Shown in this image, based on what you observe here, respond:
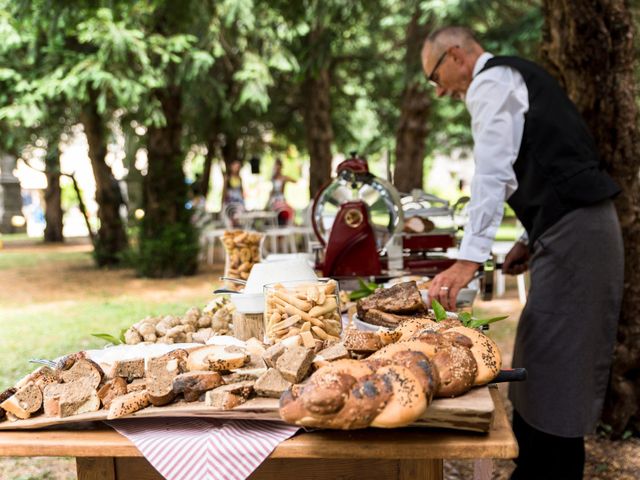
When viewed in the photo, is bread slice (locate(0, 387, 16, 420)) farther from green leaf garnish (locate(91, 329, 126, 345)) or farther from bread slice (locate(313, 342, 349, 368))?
bread slice (locate(313, 342, 349, 368))

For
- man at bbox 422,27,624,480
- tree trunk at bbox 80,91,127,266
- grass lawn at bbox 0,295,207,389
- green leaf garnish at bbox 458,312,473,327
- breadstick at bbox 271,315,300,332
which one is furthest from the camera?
Result: tree trunk at bbox 80,91,127,266

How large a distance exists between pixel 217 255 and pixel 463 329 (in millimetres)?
13777

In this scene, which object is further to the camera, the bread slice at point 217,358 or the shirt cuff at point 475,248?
the shirt cuff at point 475,248

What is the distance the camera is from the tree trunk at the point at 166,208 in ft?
36.4

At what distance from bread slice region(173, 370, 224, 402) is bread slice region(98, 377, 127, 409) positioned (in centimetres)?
12

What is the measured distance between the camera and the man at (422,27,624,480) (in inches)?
93.2

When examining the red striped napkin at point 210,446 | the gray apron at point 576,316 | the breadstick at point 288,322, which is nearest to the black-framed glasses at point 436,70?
the gray apron at point 576,316

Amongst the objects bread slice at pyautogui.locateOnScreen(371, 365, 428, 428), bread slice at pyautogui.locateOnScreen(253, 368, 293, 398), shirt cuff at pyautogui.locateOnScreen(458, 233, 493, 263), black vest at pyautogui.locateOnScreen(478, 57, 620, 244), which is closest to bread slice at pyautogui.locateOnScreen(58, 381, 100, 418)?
bread slice at pyautogui.locateOnScreen(253, 368, 293, 398)

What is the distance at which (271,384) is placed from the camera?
4.01ft

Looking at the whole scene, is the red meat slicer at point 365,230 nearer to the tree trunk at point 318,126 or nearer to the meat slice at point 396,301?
the meat slice at point 396,301

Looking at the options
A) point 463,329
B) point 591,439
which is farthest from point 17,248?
point 463,329

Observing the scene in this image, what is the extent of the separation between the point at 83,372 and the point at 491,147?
1508 millimetres

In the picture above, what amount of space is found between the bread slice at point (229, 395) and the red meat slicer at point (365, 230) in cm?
148

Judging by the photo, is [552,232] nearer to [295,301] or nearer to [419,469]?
[295,301]
